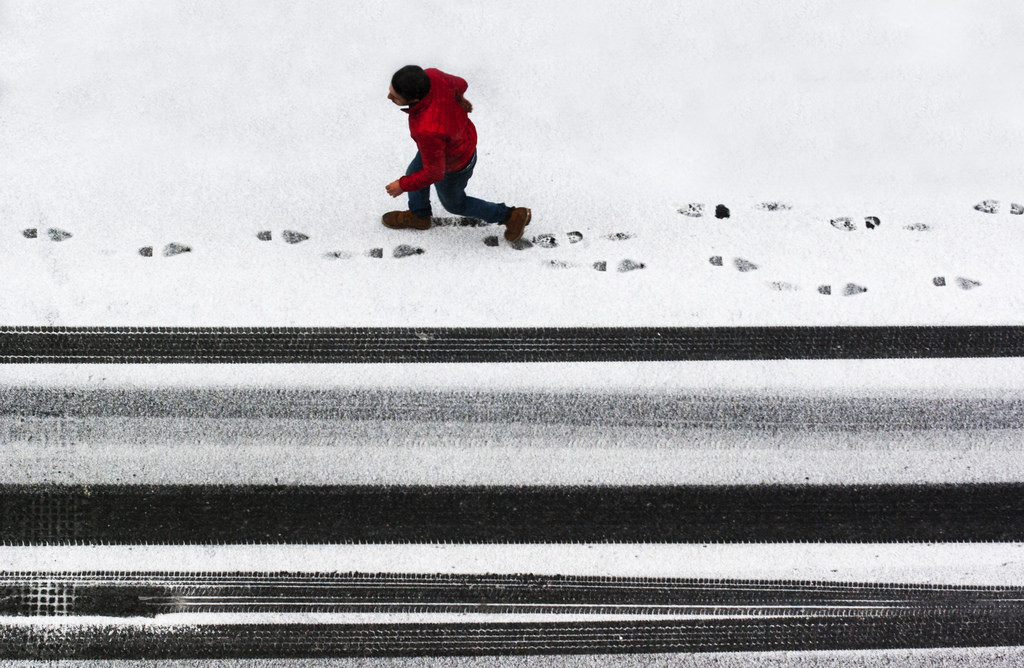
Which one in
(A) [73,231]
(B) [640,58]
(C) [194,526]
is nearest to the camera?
(C) [194,526]

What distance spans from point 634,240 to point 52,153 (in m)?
2.87

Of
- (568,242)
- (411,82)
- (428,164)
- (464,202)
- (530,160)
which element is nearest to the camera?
(411,82)

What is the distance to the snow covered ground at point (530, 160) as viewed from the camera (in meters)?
3.19

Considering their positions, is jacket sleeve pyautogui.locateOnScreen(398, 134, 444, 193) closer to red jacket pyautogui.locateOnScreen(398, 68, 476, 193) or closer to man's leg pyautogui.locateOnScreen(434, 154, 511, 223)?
red jacket pyautogui.locateOnScreen(398, 68, 476, 193)

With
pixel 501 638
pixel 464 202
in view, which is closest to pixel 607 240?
pixel 464 202

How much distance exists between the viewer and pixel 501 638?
2.92 metres

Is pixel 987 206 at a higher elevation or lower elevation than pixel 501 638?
higher

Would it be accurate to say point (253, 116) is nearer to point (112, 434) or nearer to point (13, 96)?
point (13, 96)

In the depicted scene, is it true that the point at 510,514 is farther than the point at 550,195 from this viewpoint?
No

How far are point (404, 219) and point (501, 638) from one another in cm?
193

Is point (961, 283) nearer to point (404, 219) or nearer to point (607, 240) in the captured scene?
point (607, 240)

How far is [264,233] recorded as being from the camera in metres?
3.27

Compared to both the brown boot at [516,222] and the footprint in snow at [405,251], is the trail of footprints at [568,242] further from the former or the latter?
the footprint in snow at [405,251]

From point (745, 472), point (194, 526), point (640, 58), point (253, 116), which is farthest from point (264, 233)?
point (745, 472)
